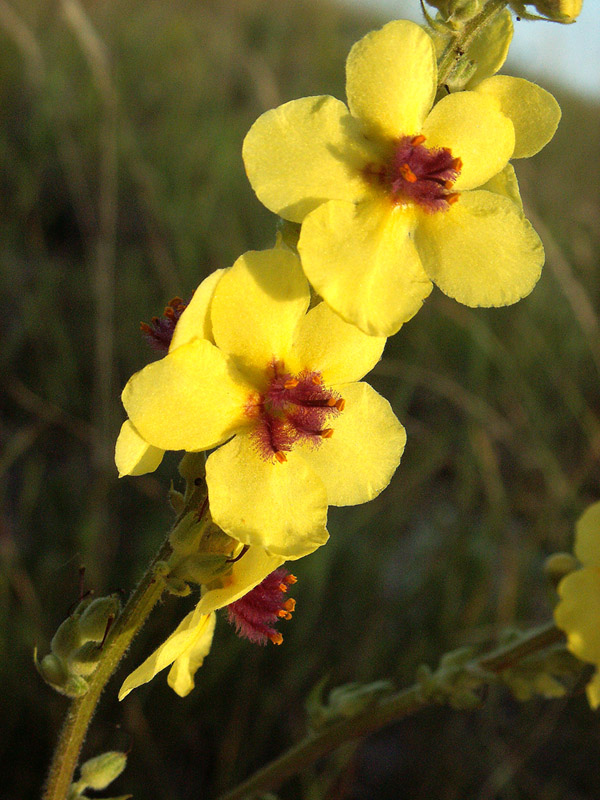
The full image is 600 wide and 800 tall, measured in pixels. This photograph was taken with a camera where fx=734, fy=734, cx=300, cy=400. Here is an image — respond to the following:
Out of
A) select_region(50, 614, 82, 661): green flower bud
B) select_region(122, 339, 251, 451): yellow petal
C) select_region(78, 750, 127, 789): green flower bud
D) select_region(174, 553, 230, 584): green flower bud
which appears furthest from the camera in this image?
select_region(78, 750, 127, 789): green flower bud

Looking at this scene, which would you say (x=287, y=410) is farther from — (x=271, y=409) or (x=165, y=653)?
(x=165, y=653)

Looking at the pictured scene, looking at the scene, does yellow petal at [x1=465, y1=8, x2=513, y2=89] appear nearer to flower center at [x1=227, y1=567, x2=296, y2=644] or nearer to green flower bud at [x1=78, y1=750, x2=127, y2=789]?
flower center at [x1=227, y1=567, x2=296, y2=644]

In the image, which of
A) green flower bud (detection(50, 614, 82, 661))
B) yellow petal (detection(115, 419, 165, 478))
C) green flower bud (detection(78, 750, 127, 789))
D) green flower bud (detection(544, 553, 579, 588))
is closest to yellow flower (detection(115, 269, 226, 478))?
yellow petal (detection(115, 419, 165, 478))

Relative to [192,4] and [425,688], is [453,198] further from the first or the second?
[192,4]

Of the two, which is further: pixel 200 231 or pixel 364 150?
pixel 200 231

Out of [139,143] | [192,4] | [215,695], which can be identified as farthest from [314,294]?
[192,4]
